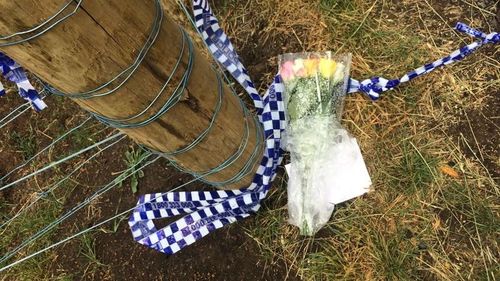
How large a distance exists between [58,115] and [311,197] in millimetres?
1797

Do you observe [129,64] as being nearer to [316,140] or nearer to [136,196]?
[316,140]

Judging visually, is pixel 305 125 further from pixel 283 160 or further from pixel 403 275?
pixel 403 275

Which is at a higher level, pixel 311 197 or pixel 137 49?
pixel 137 49

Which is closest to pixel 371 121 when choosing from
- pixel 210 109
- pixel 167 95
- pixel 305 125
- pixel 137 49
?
pixel 305 125

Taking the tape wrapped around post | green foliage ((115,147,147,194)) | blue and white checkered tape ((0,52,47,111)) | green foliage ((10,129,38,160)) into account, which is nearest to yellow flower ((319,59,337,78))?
the tape wrapped around post

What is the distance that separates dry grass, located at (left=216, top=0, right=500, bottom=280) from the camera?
240 cm

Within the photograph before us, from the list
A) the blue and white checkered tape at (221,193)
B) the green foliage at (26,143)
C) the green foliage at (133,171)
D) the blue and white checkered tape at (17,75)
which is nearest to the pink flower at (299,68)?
the blue and white checkered tape at (221,193)

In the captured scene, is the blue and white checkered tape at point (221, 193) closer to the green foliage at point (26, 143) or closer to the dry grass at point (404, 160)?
the dry grass at point (404, 160)

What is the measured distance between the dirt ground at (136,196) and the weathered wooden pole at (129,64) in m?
0.56

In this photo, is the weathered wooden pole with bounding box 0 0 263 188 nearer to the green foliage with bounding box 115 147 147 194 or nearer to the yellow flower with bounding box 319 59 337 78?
the yellow flower with bounding box 319 59 337 78

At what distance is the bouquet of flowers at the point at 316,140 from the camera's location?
255 centimetres

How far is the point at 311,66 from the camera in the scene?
2.74 metres

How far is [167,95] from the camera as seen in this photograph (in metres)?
1.82

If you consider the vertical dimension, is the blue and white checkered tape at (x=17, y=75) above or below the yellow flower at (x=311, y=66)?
above
